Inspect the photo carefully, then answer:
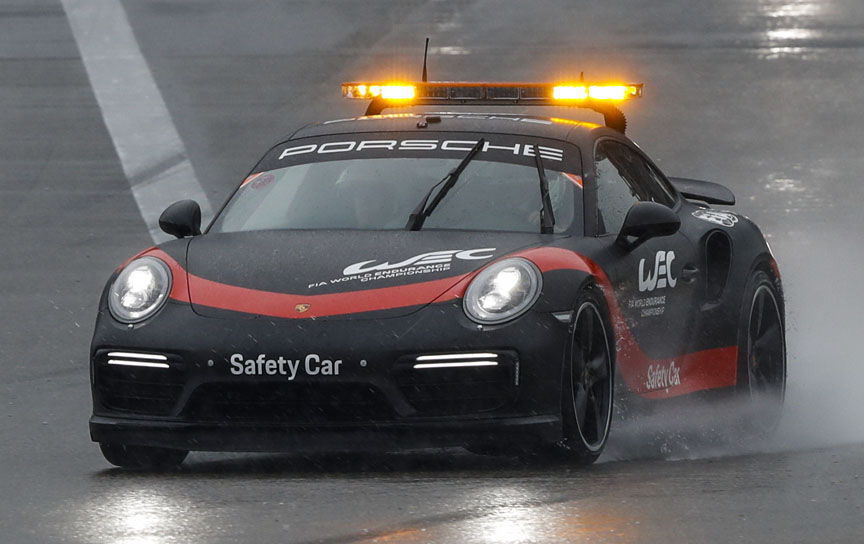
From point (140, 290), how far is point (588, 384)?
1.61m

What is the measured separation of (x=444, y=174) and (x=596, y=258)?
33.3 inches

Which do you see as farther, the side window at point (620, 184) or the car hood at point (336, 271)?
the side window at point (620, 184)

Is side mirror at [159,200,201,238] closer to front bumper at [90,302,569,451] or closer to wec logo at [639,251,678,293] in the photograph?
front bumper at [90,302,569,451]

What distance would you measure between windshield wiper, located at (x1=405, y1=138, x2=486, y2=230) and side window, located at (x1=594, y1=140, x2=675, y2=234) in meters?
0.53

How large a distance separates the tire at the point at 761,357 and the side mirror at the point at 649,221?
4.30 feet

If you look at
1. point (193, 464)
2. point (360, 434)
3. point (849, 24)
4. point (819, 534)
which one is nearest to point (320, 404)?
point (360, 434)

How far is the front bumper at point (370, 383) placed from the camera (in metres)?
6.86

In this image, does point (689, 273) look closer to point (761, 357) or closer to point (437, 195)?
point (761, 357)

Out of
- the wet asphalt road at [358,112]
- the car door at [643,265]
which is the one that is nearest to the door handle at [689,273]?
the car door at [643,265]

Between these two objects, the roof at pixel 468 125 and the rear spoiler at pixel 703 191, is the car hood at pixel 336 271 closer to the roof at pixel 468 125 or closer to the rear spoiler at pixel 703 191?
the roof at pixel 468 125

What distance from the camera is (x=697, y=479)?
6.76 metres

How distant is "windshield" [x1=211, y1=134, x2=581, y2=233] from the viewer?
7.91m

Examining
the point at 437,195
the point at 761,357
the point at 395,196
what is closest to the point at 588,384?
the point at 437,195

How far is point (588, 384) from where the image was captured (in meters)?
7.32
